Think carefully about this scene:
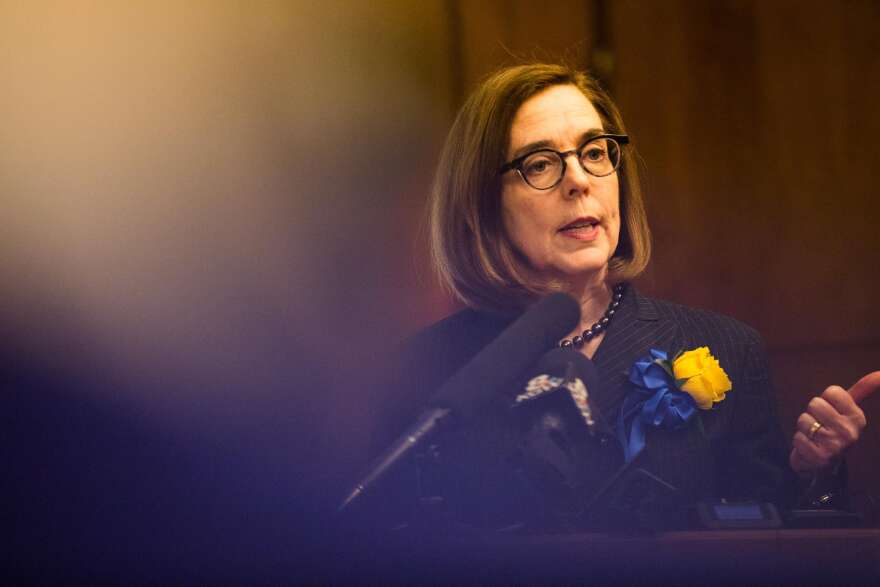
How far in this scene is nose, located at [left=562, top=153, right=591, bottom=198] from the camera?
1215 mm

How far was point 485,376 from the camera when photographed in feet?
2.31

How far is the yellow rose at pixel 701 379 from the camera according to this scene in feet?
3.80

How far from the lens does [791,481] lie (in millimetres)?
1167

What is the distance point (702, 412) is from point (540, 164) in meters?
0.40

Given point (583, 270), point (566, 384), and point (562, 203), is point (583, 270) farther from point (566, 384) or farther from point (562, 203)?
point (566, 384)

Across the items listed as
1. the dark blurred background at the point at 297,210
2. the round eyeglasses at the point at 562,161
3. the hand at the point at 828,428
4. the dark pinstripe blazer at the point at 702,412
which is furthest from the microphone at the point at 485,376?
the dark blurred background at the point at 297,210

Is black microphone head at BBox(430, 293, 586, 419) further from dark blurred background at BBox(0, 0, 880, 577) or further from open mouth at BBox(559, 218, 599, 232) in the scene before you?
dark blurred background at BBox(0, 0, 880, 577)

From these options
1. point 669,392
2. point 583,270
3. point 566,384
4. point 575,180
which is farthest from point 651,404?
point 566,384

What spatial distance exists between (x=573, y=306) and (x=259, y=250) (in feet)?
4.33

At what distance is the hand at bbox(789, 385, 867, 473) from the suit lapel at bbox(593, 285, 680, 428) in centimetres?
24

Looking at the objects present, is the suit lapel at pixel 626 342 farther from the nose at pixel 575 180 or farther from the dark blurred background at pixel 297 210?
the dark blurred background at pixel 297 210

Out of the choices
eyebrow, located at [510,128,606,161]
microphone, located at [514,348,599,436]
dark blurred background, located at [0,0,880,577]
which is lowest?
microphone, located at [514,348,599,436]

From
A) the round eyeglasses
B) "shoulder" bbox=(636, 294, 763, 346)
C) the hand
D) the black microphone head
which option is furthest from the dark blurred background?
the black microphone head

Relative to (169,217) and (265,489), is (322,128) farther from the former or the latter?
(265,489)
